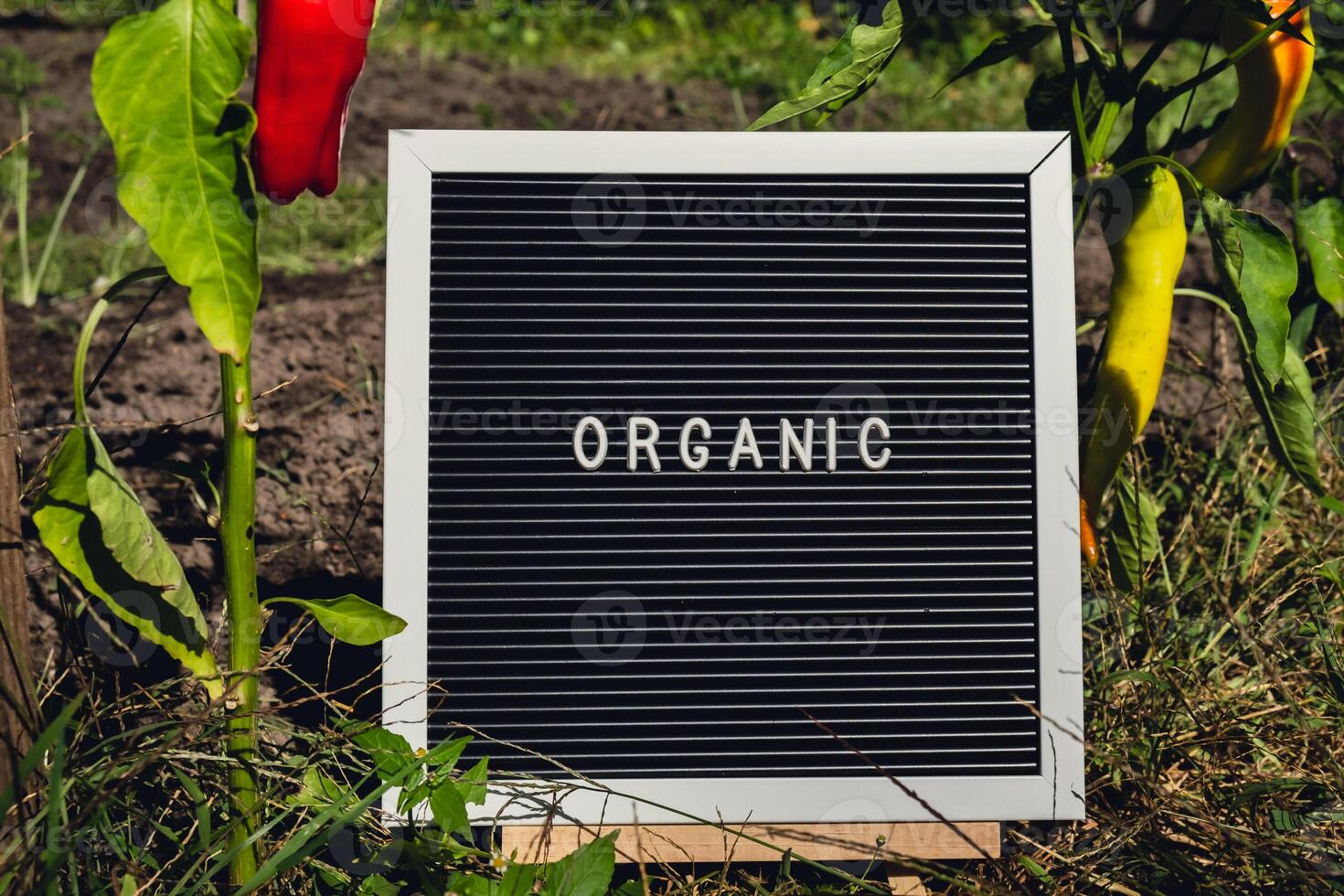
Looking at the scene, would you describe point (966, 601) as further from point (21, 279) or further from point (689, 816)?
point (21, 279)

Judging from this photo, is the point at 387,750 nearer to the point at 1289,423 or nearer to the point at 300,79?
the point at 300,79

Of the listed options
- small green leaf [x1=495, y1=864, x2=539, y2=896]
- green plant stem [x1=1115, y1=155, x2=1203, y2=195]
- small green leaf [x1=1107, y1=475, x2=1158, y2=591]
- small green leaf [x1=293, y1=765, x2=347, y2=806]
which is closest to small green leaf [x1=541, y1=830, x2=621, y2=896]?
small green leaf [x1=495, y1=864, x2=539, y2=896]

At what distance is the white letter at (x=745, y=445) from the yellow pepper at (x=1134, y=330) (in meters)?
0.46

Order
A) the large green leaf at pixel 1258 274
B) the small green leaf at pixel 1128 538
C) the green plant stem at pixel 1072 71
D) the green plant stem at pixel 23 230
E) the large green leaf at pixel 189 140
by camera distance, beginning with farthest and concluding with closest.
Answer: the green plant stem at pixel 23 230, the small green leaf at pixel 1128 538, the green plant stem at pixel 1072 71, the large green leaf at pixel 1258 274, the large green leaf at pixel 189 140

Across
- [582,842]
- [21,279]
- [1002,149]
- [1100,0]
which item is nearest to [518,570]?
[582,842]

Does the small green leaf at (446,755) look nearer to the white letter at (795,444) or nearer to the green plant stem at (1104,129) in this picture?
the white letter at (795,444)

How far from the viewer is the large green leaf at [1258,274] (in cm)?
113

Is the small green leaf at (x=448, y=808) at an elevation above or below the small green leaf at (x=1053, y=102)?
below

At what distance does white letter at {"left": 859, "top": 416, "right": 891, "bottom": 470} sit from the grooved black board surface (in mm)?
11

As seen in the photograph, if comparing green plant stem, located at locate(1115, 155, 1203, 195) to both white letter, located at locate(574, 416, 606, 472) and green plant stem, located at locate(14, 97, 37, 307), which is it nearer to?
white letter, located at locate(574, 416, 606, 472)

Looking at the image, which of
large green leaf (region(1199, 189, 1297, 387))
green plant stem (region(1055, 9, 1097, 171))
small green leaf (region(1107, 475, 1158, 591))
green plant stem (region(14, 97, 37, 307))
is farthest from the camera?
green plant stem (region(14, 97, 37, 307))

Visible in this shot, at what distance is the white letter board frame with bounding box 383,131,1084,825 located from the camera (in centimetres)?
116

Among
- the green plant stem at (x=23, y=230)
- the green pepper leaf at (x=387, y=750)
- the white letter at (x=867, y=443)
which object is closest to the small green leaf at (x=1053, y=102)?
the white letter at (x=867, y=443)

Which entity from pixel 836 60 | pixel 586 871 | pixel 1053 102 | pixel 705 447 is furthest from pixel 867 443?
pixel 1053 102
